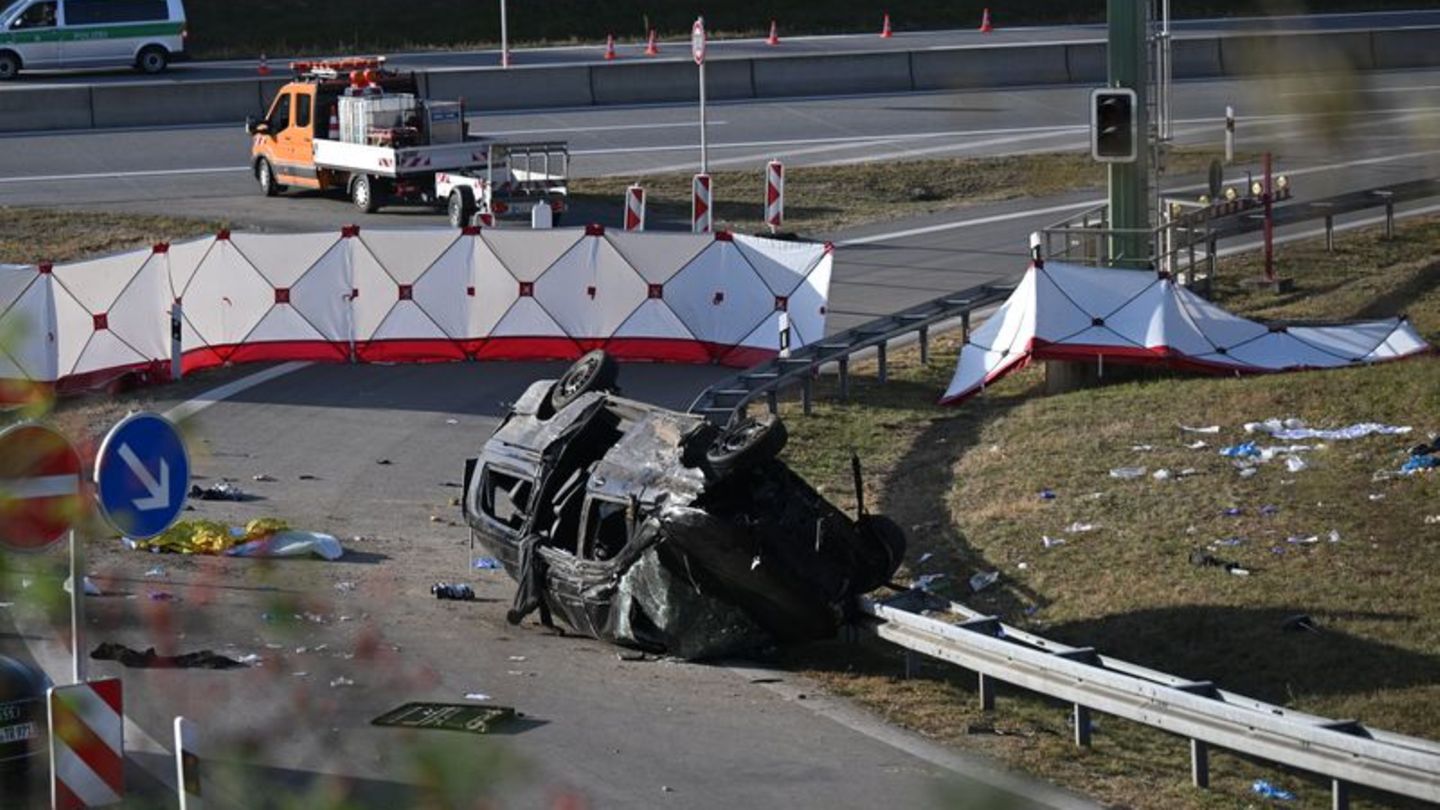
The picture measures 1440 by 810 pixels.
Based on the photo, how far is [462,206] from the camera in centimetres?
3167

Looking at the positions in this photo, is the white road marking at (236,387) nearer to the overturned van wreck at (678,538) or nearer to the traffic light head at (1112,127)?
the overturned van wreck at (678,538)

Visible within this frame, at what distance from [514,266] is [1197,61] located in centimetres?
2577

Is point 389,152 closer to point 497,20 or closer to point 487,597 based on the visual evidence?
point 487,597

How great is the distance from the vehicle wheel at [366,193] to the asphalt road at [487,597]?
983 millimetres

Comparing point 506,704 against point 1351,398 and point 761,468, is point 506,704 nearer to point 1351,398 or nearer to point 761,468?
point 761,468

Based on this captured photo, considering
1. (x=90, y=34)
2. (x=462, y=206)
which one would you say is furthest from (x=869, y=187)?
(x=90, y=34)

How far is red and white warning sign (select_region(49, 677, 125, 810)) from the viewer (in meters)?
8.92

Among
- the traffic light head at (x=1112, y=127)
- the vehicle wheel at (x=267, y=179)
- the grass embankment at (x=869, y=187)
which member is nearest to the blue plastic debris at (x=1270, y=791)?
the traffic light head at (x=1112, y=127)

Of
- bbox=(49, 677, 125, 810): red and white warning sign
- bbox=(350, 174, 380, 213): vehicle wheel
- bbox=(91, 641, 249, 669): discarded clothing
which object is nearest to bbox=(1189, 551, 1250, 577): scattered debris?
bbox=(91, 641, 249, 669): discarded clothing

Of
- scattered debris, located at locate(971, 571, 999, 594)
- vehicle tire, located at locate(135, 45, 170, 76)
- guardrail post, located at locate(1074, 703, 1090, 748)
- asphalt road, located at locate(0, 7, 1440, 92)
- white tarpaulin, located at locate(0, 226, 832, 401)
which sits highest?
vehicle tire, located at locate(135, 45, 170, 76)

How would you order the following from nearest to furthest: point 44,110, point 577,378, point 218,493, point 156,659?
point 156,659 → point 577,378 → point 218,493 → point 44,110

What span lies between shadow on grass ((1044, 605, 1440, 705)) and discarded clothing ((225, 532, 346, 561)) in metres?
5.58

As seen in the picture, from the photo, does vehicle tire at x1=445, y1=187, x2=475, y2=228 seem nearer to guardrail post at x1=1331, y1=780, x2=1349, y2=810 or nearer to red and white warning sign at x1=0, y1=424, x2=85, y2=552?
guardrail post at x1=1331, y1=780, x2=1349, y2=810

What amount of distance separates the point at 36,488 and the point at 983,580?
29.8ft
